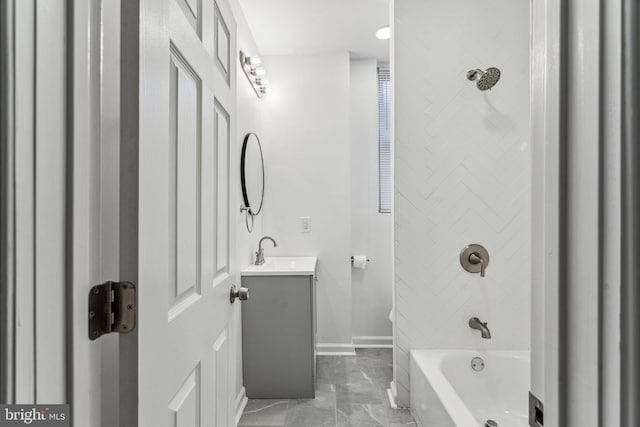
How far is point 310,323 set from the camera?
2.14m

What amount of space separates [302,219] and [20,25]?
2.57 metres

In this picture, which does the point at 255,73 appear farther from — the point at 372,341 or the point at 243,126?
the point at 372,341

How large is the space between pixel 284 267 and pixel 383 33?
202 centimetres

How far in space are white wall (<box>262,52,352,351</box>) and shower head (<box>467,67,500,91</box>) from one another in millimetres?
1199

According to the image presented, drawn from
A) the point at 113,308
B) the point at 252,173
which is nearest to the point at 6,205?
the point at 113,308

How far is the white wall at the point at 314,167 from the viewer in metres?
2.93

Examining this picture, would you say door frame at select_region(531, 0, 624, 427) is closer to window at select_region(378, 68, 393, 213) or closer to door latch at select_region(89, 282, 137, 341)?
door latch at select_region(89, 282, 137, 341)

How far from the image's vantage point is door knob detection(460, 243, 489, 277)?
6.61ft

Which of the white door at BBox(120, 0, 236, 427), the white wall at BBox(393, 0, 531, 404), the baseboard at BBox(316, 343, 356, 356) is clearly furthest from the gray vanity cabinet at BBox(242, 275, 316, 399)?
the white door at BBox(120, 0, 236, 427)

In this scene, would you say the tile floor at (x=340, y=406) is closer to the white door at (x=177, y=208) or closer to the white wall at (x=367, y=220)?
the white wall at (x=367, y=220)

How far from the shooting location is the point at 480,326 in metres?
1.94

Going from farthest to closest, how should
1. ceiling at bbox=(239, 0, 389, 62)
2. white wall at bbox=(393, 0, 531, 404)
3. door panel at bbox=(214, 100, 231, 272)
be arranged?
ceiling at bbox=(239, 0, 389, 62) < white wall at bbox=(393, 0, 531, 404) < door panel at bbox=(214, 100, 231, 272)

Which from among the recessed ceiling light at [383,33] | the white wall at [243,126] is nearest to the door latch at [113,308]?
the white wall at [243,126]
